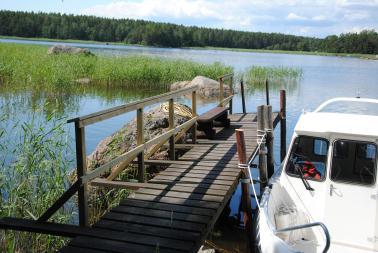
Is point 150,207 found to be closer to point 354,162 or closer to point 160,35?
point 354,162

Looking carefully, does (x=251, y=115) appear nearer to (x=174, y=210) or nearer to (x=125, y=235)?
(x=174, y=210)

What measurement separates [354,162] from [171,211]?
100.0 inches

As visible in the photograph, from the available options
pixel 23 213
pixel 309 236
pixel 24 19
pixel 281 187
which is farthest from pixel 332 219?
pixel 24 19

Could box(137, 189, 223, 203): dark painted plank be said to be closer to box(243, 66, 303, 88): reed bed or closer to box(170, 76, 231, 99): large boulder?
box(170, 76, 231, 99): large boulder

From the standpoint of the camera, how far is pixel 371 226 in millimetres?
5719

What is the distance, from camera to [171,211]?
5.70m

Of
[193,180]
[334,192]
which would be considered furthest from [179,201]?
[334,192]

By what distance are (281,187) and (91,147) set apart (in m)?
7.08

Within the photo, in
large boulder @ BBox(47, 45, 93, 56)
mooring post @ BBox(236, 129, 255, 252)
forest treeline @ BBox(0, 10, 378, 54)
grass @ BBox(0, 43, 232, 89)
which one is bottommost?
mooring post @ BBox(236, 129, 255, 252)

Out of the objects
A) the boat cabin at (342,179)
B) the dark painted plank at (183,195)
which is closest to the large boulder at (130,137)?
the dark painted plank at (183,195)

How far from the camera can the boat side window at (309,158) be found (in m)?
6.16

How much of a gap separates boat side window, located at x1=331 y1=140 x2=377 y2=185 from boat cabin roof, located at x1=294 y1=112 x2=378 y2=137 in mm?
156

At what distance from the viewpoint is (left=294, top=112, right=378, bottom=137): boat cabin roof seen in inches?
228

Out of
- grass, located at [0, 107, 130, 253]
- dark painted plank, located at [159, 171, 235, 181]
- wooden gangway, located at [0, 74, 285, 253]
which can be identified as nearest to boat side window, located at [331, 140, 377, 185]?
wooden gangway, located at [0, 74, 285, 253]
